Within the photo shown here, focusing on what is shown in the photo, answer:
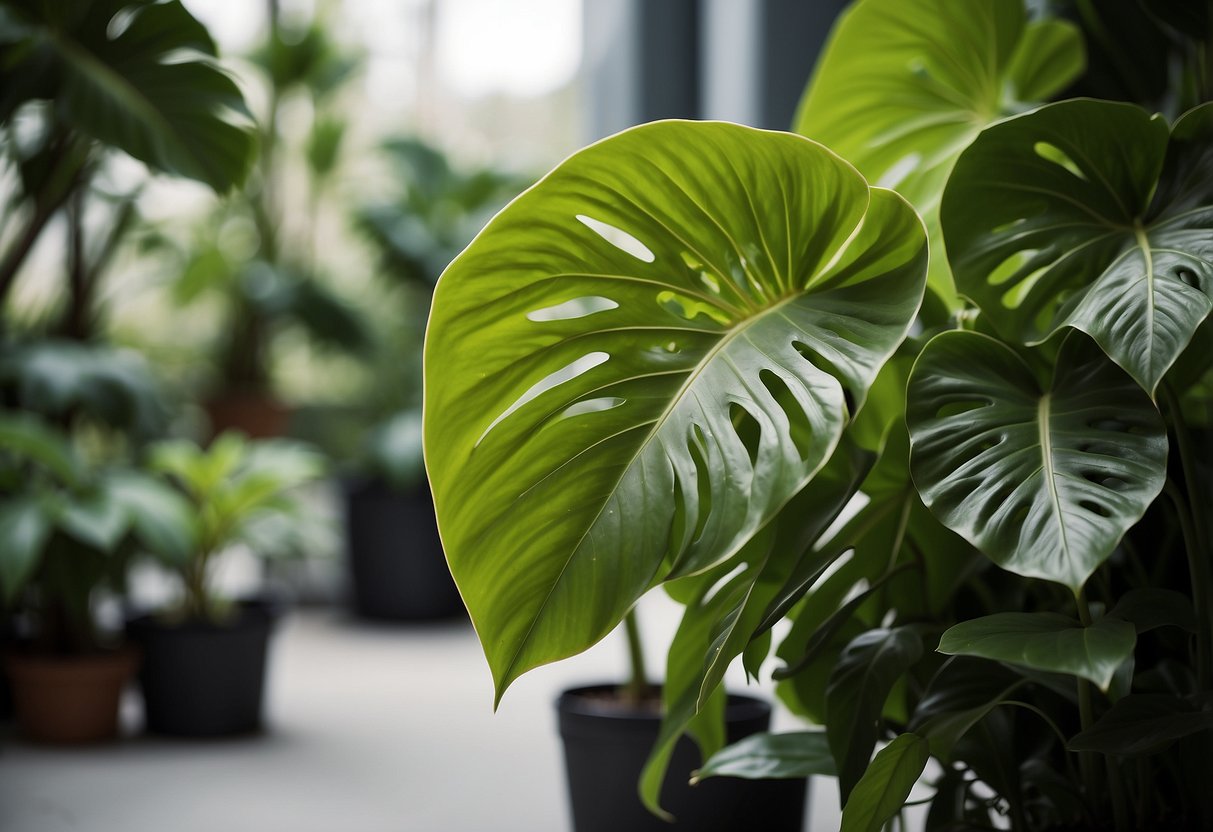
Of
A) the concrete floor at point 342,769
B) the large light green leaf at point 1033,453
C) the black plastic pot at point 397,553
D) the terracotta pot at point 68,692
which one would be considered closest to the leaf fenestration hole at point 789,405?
the large light green leaf at point 1033,453

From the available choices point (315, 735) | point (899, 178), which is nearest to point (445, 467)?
point (899, 178)

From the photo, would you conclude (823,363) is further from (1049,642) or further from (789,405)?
(1049,642)

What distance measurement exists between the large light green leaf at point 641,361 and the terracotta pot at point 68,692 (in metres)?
1.59

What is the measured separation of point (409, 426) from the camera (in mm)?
3514

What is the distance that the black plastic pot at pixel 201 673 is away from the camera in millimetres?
2328

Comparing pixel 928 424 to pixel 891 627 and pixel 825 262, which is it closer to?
pixel 825 262

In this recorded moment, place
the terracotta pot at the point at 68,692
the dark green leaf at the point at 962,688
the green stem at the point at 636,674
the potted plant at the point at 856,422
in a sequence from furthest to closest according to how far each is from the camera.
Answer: the terracotta pot at the point at 68,692, the green stem at the point at 636,674, the dark green leaf at the point at 962,688, the potted plant at the point at 856,422

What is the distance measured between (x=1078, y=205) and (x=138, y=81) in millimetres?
1095

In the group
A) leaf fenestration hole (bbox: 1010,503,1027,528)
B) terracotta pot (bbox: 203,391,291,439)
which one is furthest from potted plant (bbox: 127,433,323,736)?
leaf fenestration hole (bbox: 1010,503,1027,528)

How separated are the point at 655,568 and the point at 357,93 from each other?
339 cm

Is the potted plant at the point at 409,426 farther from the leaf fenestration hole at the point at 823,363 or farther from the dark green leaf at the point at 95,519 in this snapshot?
the leaf fenestration hole at the point at 823,363

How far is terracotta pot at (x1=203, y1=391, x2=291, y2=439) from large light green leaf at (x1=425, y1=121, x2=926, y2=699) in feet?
8.45

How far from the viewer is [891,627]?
1.21 meters

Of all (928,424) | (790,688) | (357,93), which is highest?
(357,93)
